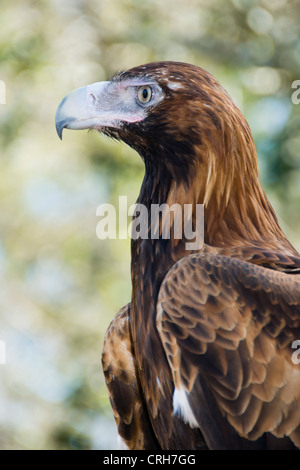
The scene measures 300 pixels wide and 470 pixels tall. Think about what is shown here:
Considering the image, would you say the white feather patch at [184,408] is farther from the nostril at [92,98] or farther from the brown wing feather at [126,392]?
the nostril at [92,98]

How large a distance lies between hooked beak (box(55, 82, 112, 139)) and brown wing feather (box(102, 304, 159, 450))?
715mm

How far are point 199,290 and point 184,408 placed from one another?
332 mm

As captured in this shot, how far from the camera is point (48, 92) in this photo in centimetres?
660


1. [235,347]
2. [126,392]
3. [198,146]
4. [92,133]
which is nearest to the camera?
[235,347]

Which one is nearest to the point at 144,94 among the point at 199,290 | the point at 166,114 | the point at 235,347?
the point at 166,114

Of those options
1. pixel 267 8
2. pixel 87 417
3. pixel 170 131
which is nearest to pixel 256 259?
Result: pixel 170 131

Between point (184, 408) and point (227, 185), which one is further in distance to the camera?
point (227, 185)

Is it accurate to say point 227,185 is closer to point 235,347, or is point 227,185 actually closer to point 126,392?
point 235,347

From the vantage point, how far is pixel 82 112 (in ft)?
7.01

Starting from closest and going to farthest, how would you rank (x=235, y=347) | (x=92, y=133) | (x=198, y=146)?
(x=235, y=347) → (x=198, y=146) → (x=92, y=133)

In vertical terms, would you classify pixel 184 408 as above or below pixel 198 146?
below

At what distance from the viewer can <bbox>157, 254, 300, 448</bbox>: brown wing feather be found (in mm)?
1667

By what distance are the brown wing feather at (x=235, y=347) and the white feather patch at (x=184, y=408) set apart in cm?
1
